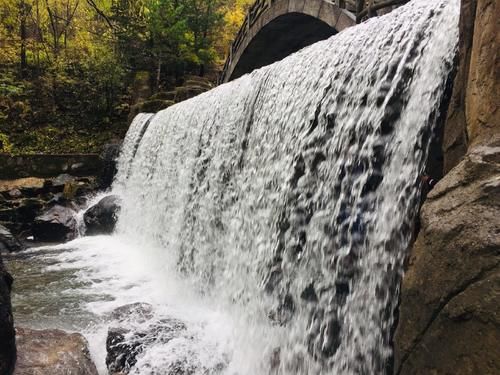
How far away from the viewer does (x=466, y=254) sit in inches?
70.2

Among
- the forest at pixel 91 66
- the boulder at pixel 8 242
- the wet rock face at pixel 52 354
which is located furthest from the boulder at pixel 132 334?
the forest at pixel 91 66

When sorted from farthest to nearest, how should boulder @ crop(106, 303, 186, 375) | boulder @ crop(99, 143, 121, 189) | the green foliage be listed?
the green foliage
boulder @ crop(99, 143, 121, 189)
boulder @ crop(106, 303, 186, 375)

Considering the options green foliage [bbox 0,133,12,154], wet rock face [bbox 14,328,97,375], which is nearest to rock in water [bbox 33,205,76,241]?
green foliage [bbox 0,133,12,154]

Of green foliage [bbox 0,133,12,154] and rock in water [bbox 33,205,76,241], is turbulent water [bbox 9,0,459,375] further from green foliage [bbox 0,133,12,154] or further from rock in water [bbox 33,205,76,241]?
green foliage [bbox 0,133,12,154]

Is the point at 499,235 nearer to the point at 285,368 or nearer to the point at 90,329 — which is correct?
the point at 285,368

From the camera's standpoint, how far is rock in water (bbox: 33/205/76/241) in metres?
10.4

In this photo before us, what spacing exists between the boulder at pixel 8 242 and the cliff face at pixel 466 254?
9597mm

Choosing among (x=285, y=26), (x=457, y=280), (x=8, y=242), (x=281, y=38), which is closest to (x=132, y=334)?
(x=457, y=280)

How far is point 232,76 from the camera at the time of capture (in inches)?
660

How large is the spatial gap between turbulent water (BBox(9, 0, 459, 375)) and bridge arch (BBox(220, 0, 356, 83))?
369cm

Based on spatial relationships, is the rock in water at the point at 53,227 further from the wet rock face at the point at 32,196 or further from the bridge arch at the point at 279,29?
the bridge arch at the point at 279,29

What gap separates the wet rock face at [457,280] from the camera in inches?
64.3

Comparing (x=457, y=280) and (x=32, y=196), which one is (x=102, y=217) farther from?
(x=457, y=280)

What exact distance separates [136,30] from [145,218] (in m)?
12.2
